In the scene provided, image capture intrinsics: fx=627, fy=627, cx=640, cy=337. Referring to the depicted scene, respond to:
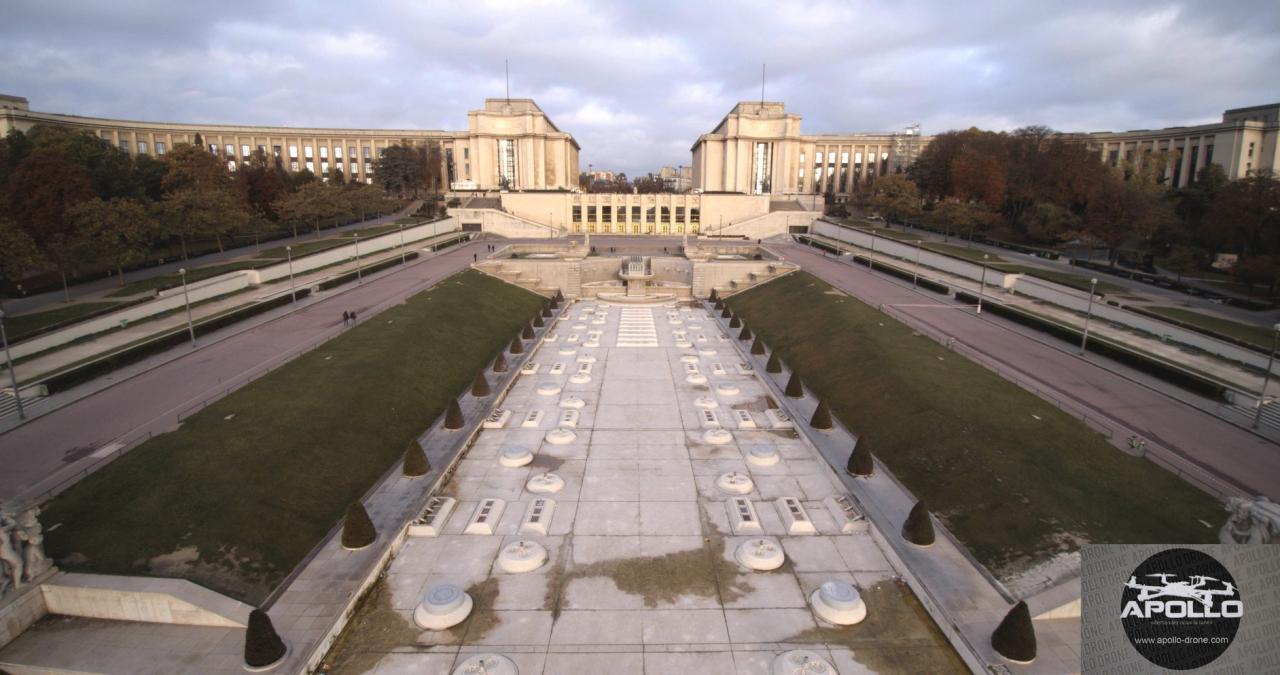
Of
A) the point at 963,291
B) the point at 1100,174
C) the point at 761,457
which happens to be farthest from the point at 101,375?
the point at 1100,174

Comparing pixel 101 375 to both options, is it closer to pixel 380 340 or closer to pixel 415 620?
pixel 380 340

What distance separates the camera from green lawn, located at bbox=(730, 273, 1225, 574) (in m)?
20.9

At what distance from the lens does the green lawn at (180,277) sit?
153 feet

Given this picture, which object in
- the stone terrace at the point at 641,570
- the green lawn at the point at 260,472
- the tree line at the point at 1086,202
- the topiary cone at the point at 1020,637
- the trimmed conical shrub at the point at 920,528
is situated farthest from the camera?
the tree line at the point at 1086,202

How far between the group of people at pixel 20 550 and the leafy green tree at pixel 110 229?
3673 centimetres

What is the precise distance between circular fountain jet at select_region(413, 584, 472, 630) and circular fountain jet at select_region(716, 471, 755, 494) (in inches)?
408

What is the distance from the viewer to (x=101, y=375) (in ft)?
106

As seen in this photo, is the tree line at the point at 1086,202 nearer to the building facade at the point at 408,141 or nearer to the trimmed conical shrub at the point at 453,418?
the trimmed conical shrub at the point at 453,418

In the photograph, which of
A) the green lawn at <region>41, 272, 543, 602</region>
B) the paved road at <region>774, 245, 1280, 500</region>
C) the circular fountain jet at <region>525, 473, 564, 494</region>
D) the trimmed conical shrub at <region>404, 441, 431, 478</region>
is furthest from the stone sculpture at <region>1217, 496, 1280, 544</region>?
the green lawn at <region>41, 272, 543, 602</region>

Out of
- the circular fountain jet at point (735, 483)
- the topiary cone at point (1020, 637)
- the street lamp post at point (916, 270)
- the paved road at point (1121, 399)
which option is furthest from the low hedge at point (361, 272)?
the topiary cone at point (1020, 637)

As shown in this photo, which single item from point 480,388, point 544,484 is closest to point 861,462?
point 544,484

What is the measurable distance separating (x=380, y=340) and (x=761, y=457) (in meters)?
25.4

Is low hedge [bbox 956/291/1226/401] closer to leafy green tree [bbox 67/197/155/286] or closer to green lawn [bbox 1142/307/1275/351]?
green lawn [bbox 1142/307/1275/351]

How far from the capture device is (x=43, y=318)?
38.2 m
